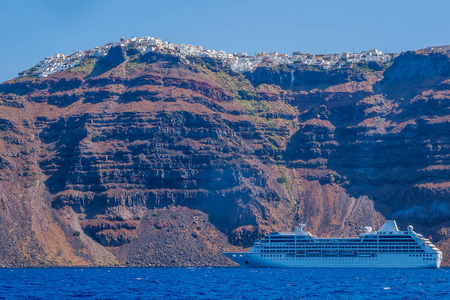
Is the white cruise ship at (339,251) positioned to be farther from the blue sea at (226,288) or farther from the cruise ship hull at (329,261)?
the blue sea at (226,288)

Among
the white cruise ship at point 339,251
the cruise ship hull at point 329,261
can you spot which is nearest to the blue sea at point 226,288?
the cruise ship hull at point 329,261

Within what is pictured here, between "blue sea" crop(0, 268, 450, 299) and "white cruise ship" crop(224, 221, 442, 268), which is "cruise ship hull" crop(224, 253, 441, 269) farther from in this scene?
"blue sea" crop(0, 268, 450, 299)

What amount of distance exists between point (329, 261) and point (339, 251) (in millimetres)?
3694

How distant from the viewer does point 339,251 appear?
632ft

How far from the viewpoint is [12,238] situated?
645ft

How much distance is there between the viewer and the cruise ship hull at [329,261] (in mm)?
189625

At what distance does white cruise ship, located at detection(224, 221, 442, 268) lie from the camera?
18988 cm

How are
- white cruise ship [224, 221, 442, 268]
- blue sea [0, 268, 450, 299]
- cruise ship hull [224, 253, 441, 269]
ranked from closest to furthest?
blue sea [0, 268, 450, 299], cruise ship hull [224, 253, 441, 269], white cruise ship [224, 221, 442, 268]

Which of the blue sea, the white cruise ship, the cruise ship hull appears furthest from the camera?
the white cruise ship

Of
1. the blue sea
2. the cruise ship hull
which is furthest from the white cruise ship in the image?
the blue sea

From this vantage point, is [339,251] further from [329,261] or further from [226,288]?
[226,288]

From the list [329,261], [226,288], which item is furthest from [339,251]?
[226,288]

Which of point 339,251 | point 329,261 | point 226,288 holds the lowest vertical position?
point 226,288

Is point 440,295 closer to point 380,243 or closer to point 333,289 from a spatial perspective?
point 333,289
